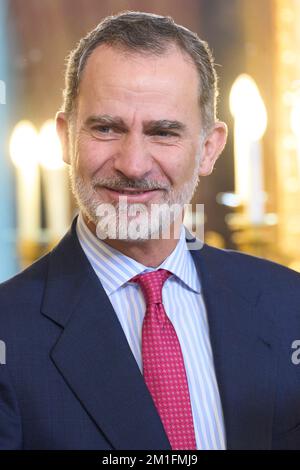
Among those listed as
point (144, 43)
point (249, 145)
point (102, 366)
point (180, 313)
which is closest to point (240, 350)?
point (180, 313)

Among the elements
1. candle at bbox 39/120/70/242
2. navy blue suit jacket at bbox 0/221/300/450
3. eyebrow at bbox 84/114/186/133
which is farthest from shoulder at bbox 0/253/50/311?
candle at bbox 39/120/70/242

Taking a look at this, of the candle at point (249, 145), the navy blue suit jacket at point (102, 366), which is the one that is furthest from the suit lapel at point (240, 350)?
the candle at point (249, 145)

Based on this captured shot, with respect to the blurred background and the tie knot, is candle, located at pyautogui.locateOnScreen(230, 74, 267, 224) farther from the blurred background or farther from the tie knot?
the tie knot

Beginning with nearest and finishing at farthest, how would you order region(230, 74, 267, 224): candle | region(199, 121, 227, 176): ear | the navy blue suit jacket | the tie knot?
the navy blue suit jacket < the tie knot < region(199, 121, 227, 176): ear < region(230, 74, 267, 224): candle

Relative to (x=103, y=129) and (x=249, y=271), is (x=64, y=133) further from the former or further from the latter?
(x=249, y=271)

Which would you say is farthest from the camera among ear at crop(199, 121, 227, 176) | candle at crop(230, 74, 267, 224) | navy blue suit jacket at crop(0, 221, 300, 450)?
candle at crop(230, 74, 267, 224)

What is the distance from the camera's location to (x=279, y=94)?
82.1 inches

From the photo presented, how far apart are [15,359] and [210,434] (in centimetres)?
27

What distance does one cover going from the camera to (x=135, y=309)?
1265 mm

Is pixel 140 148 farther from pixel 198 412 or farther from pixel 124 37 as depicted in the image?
pixel 198 412

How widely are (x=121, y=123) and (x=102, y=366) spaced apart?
0.31m

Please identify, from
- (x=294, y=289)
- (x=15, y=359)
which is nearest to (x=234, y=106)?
(x=294, y=289)

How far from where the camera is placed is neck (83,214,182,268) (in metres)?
1.28

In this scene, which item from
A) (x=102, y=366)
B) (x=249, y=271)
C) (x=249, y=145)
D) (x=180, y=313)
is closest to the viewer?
(x=102, y=366)
